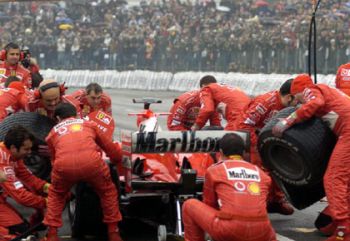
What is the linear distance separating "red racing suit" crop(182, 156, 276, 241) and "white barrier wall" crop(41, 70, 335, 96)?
17984 mm

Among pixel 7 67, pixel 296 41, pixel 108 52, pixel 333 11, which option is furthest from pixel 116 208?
pixel 108 52

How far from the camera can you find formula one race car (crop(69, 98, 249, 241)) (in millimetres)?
8367

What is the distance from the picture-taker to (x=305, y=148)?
841cm

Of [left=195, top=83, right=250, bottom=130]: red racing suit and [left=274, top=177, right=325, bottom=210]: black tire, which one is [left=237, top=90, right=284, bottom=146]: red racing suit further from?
[left=274, top=177, right=325, bottom=210]: black tire

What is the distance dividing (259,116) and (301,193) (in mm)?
1599

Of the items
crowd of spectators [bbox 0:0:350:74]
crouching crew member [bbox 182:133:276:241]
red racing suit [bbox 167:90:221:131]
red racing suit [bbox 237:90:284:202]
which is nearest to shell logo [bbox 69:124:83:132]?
crouching crew member [bbox 182:133:276:241]

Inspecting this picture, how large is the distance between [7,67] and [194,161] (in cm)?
564

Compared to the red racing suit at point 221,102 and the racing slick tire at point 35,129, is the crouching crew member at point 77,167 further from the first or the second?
the red racing suit at point 221,102

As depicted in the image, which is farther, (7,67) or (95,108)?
(7,67)

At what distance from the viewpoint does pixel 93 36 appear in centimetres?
4059

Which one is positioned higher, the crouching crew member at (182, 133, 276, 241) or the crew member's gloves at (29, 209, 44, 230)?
the crouching crew member at (182, 133, 276, 241)

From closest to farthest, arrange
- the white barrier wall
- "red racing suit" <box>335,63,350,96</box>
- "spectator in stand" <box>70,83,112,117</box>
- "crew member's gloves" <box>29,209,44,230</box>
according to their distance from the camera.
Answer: "crew member's gloves" <box>29,209,44,230</box> < "red racing suit" <box>335,63,350,96</box> < "spectator in stand" <box>70,83,112,117</box> < the white barrier wall

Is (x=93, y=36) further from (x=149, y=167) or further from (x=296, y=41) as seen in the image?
(x=149, y=167)

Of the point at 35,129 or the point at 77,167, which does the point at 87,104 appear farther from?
the point at 77,167
